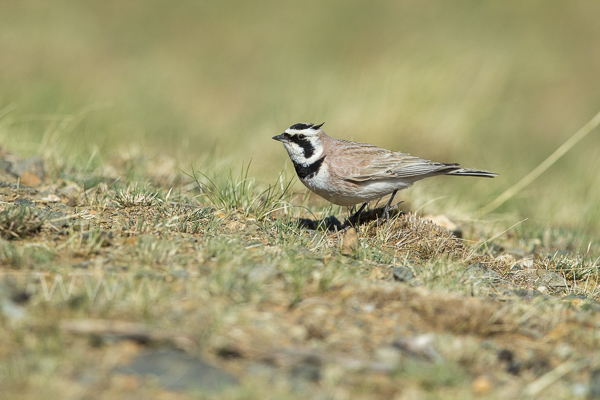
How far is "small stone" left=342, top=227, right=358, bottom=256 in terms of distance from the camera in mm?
4719

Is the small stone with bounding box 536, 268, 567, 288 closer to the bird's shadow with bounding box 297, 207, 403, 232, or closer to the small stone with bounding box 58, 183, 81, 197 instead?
the bird's shadow with bounding box 297, 207, 403, 232

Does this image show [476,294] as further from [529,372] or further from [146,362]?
[146,362]

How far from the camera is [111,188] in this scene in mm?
5734

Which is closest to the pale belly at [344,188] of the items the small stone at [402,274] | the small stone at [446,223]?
the small stone at [446,223]

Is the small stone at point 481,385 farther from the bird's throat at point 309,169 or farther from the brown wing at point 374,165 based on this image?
the bird's throat at point 309,169

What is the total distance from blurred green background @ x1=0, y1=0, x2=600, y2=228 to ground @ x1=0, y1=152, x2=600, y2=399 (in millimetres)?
2447

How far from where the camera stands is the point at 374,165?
5.61 meters

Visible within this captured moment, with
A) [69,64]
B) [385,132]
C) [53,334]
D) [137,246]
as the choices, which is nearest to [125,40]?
[69,64]

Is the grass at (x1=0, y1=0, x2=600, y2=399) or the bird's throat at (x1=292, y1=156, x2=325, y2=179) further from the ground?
the bird's throat at (x1=292, y1=156, x2=325, y2=179)

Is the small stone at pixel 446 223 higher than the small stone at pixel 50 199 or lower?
lower

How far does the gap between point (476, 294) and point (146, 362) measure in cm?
218

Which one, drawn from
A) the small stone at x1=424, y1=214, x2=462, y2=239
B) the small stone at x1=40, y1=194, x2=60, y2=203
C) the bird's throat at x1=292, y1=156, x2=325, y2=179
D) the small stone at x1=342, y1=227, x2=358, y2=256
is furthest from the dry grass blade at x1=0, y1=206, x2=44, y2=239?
the small stone at x1=424, y1=214, x2=462, y2=239

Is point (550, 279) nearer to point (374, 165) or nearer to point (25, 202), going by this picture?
point (374, 165)

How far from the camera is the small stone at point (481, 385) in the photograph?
3.08 meters
